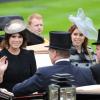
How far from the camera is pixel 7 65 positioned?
31.3ft

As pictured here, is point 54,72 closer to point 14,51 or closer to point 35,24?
point 14,51

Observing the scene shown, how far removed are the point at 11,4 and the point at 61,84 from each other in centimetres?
2127

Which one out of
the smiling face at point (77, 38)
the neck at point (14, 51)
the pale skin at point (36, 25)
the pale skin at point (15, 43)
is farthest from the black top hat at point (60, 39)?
the pale skin at point (36, 25)

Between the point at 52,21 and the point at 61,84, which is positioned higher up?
the point at 52,21

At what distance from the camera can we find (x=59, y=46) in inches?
320

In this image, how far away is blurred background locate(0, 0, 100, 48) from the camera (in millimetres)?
24583

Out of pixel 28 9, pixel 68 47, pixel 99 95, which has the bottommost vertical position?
pixel 99 95

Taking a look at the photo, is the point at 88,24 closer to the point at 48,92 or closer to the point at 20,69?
the point at 20,69

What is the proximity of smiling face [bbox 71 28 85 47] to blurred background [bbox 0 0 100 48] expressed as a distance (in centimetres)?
1235

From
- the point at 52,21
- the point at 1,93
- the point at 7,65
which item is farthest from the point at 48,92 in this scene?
the point at 52,21

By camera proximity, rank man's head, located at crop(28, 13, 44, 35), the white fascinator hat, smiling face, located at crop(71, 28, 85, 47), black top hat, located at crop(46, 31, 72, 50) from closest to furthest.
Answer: black top hat, located at crop(46, 31, 72, 50) → the white fascinator hat → smiling face, located at crop(71, 28, 85, 47) → man's head, located at crop(28, 13, 44, 35)

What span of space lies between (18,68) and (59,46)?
5.42 ft

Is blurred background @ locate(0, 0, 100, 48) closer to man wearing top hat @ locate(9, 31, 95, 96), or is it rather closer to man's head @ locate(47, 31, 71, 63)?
man's head @ locate(47, 31, 71, 63)

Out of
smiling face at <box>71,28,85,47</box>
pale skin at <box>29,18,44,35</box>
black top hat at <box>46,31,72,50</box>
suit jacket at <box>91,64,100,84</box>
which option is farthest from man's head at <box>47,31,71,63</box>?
pale skin at <box>29,18,44,35</box>
